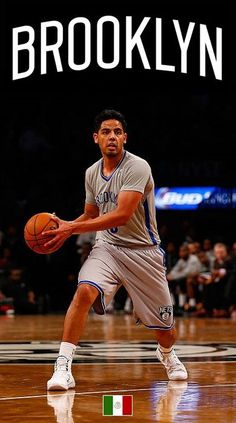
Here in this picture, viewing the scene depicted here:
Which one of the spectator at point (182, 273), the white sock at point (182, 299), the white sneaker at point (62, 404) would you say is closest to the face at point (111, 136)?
the white sneaker at point (62, 404)

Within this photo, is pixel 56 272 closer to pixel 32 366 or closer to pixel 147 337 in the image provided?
pixel 147 337

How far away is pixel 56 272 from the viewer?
19.1 metres

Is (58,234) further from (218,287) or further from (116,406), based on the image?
(218,287)

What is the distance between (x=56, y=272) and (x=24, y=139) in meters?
3.84

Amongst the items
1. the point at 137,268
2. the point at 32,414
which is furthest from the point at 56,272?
the point at 32,414

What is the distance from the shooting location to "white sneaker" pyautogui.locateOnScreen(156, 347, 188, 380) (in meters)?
6.15

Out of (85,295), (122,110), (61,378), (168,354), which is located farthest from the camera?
(122,110)

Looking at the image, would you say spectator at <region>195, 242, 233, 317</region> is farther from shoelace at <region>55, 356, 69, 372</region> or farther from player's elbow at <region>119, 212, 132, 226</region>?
shoelace at <region>55, 356, 69, 372</region>

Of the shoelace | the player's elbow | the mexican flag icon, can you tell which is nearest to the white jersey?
the player's elbow

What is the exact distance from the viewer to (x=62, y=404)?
489 cm

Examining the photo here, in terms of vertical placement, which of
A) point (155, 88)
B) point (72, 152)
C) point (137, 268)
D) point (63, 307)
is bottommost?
point (63, 307)

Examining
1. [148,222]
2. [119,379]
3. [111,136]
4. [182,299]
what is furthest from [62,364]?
[182,299]

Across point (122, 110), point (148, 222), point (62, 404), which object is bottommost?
point (62, 404)

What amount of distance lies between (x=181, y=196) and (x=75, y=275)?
5.69 meters
